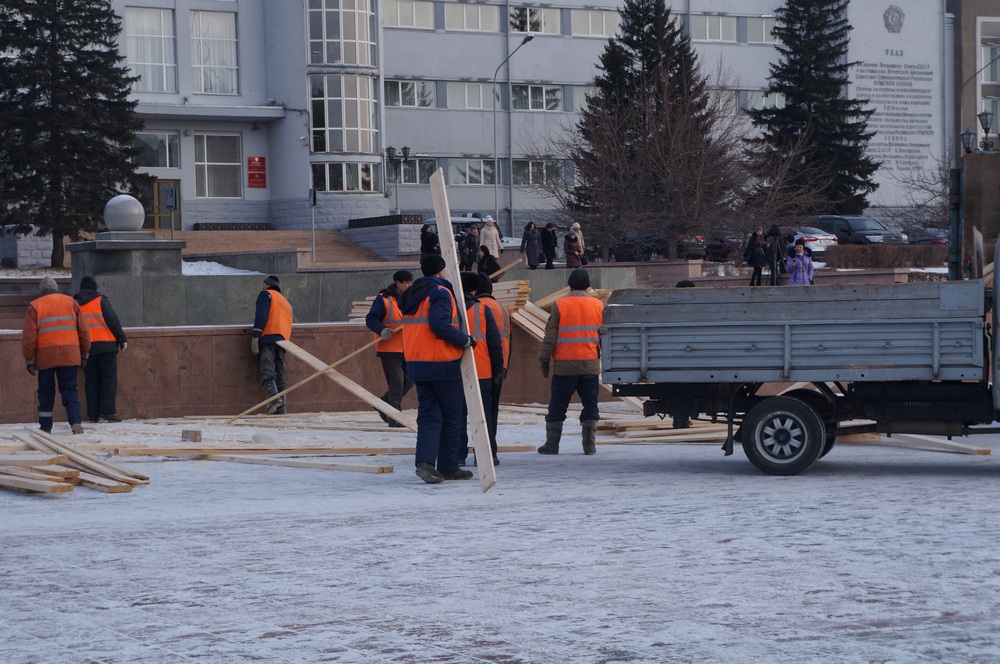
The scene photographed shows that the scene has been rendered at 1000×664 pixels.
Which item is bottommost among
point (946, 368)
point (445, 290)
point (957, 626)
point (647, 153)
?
point (957, 626)

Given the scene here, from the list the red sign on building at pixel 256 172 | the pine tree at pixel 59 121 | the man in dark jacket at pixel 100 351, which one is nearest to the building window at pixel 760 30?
the red sign on building at pixel 256 172

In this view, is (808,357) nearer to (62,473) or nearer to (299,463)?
(299,463)

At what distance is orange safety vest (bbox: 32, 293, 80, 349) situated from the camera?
16.2 m

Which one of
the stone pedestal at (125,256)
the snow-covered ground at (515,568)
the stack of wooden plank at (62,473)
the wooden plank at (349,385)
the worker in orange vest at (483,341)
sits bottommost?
the snow-covered ground at (515,568)

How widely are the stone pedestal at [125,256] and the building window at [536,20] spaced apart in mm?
42936

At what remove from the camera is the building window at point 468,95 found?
6438 centimetres

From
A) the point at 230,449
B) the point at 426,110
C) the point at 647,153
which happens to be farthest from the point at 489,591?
the point at 426,110

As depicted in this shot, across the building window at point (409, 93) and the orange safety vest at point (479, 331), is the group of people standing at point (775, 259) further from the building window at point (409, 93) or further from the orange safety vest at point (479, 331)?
the building window at point (409, 93)

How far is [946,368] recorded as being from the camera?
12.0 metres

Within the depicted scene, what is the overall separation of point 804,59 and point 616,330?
5510 centimetres

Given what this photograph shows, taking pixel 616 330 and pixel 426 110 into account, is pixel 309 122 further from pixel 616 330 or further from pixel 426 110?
pixel 616 330

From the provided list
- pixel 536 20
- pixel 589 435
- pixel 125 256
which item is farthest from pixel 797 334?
pixel 536 20

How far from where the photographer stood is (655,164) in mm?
46094

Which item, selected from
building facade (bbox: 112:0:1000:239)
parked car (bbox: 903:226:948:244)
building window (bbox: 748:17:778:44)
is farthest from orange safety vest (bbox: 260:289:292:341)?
building window (bbox: 748:17:778:44)
